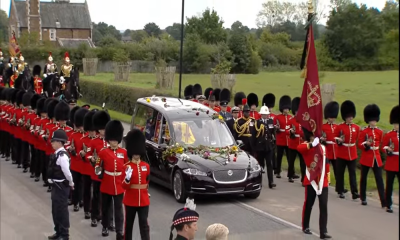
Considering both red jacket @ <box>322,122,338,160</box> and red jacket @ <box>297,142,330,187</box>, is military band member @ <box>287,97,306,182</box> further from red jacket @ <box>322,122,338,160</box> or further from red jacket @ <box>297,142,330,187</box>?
red jacket @ <box>297,142,330,187</box>

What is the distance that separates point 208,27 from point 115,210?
1258 inches

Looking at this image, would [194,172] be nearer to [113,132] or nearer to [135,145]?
[113,132]

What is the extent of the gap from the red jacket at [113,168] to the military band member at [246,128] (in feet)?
15.7

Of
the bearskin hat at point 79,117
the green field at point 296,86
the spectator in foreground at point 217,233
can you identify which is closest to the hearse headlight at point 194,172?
the bearskin hat at point 79,117

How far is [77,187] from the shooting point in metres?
10.7

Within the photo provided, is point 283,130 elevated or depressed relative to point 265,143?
elevated

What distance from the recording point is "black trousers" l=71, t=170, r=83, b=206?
10.6m

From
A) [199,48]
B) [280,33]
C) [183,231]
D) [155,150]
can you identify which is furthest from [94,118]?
[199,48]

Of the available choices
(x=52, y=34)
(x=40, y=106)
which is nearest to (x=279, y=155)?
(x=40, y=106)

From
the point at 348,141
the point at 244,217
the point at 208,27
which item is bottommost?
the point at 244,217

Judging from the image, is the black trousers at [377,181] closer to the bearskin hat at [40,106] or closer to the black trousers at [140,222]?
the black trousers at [140,222]

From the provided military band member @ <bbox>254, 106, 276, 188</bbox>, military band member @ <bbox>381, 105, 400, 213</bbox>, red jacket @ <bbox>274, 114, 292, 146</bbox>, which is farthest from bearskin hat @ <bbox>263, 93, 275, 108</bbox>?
military band member @ <bbox>381, 105, 400, 213</bbox>

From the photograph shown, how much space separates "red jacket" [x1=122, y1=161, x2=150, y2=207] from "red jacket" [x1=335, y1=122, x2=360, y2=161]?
16.1 ft

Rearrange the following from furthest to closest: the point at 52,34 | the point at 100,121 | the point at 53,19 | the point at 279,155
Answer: the point at 53,19 < the point at 52,34 < the point at 279,155 < the point at 100,121
